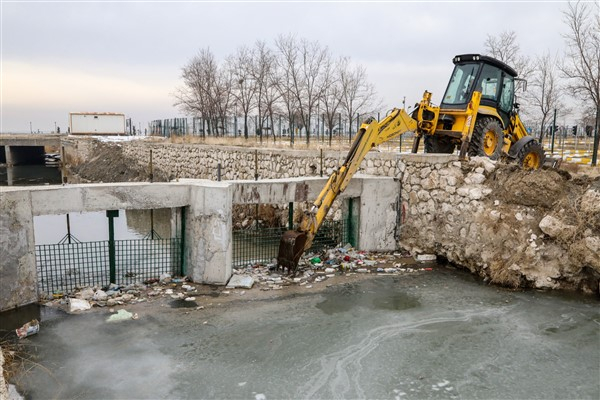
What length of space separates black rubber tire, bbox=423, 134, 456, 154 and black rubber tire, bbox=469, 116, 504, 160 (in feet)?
3.64

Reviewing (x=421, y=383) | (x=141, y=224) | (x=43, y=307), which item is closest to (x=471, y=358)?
(x=421, y=383)

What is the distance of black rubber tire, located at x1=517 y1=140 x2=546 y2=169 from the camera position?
42.2ft

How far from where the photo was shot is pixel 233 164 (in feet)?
70.9

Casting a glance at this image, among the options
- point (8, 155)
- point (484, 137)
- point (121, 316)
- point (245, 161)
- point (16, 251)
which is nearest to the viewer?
point (121, 316)

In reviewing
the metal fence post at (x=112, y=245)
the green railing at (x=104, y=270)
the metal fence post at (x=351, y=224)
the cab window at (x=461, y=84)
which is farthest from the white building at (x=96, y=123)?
the cab window at (x=461, y=84)

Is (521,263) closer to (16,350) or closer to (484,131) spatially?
(484,131)

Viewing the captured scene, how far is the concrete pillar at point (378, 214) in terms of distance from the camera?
12406 millimetres

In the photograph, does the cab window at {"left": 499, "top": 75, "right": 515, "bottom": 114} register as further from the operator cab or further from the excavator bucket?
the excavator bucket

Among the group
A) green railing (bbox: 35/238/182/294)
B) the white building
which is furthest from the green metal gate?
the white building

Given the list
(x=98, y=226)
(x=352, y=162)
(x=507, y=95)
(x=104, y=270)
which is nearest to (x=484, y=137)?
(x=507, y=95)

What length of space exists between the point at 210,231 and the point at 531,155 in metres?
9.33

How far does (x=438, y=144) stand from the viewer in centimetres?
1384

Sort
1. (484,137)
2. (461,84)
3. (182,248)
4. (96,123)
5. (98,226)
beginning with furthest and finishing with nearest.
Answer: (96,123) < (98,226) < (461,84) < (484,137) < (182,248)

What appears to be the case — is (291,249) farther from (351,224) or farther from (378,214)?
(378,214)
